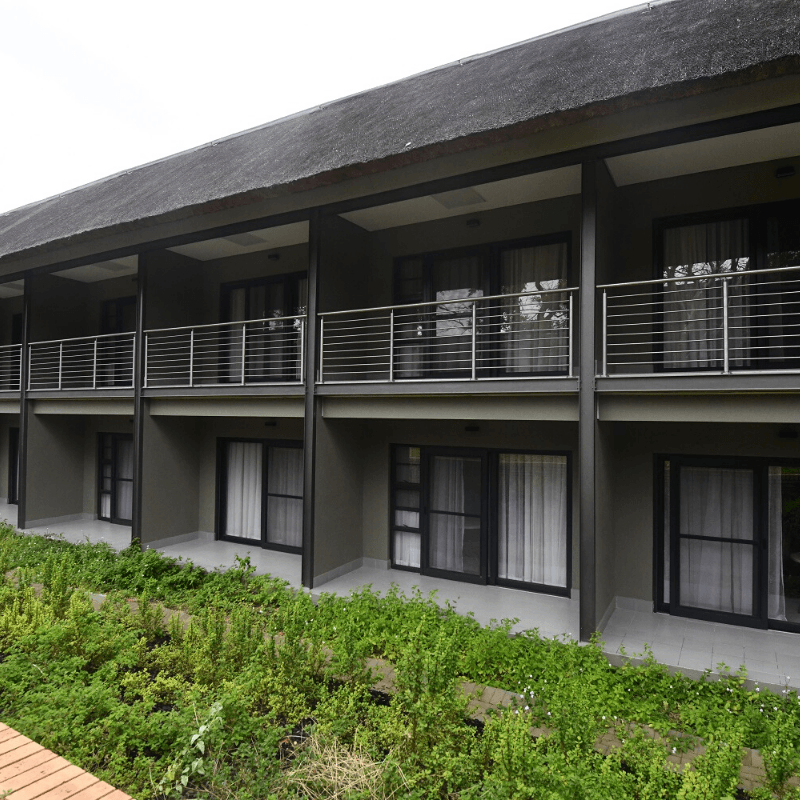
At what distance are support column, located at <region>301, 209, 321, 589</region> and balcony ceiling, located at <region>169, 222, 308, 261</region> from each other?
32.4 inches

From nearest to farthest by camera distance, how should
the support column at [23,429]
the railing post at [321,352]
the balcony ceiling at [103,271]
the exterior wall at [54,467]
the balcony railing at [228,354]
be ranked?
the railing post at [321,352] → the balcony railing at [228,354] → the balcony ceiling at [103,271] → the support column at [23,429] → the exterior wall at [54,467]

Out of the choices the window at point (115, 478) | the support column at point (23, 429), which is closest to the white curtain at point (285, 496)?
the window at point (115, 478)

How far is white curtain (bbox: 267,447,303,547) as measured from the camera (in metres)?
10.3

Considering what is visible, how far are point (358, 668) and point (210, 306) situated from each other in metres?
8.27

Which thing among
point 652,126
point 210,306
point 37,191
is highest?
point 37,191

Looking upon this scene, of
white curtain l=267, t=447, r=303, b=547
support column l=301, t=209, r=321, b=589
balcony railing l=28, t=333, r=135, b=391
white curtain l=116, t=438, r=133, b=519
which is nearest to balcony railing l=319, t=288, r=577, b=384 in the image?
support column l=301, t=209, r=321, b=589

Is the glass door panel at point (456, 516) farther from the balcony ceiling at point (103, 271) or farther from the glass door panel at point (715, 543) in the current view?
the balcony ceiling at point (103, 271)

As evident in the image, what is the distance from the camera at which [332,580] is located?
860 centimetres

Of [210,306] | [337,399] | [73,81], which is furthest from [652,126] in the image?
[73,81]

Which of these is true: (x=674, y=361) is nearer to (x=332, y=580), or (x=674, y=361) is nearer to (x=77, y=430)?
(x=332, y=580)

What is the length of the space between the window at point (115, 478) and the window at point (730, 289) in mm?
11158

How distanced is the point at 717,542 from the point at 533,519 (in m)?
2.37

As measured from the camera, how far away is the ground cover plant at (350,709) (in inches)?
148

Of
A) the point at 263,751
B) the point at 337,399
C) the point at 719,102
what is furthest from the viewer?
the point at 337,399
